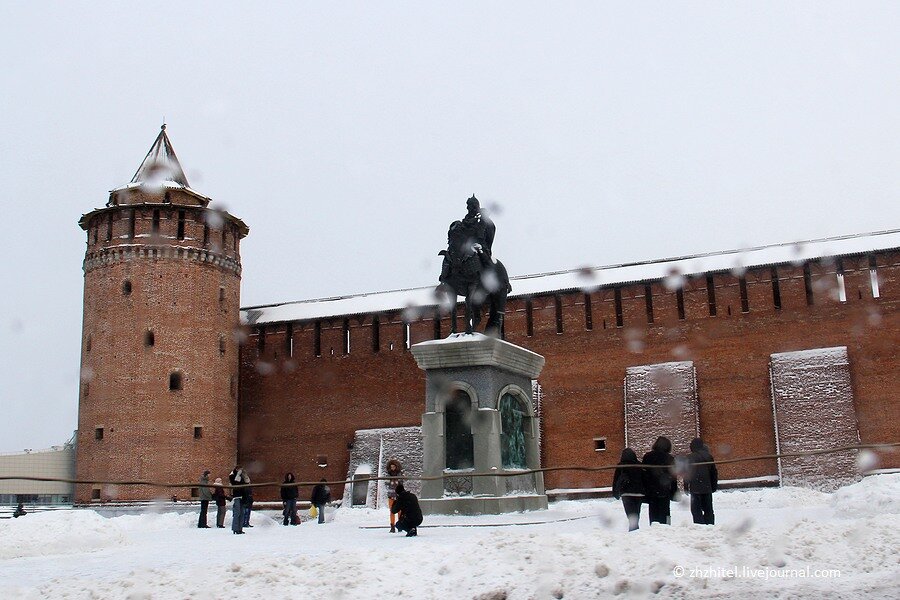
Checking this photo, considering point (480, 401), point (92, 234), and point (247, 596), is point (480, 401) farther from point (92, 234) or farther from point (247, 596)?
point (92, 234)

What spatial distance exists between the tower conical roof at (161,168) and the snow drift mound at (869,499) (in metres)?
18.8

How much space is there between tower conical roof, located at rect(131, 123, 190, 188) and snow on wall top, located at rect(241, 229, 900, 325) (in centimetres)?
405

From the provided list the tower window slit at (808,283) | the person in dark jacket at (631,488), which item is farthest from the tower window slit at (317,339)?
the person in dark jacket at (631,488)

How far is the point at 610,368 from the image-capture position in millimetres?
22875

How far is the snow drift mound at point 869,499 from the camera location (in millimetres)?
9977

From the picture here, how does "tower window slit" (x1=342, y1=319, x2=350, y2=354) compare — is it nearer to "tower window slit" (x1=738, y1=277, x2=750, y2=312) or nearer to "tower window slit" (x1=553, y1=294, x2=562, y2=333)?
"tower window slit" (x1=553, y1=294, x2=562, y2=333)

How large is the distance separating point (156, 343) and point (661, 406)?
11.9 m

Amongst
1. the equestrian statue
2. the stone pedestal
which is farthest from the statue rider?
the stone pedestal

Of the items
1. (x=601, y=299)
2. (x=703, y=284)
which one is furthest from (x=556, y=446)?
(x=703, y=284)

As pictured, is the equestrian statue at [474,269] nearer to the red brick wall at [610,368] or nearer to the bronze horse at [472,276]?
the bronze horse at [472,276]

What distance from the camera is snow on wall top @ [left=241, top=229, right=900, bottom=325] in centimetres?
2202

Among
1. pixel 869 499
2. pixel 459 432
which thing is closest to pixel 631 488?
pixel 459 432

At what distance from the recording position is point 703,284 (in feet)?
73.8

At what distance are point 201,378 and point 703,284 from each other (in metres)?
12.1
